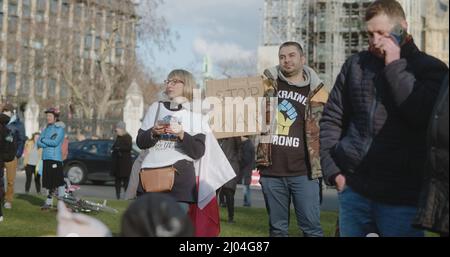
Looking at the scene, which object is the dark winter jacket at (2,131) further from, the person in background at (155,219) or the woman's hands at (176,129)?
the person in background at (155,219)

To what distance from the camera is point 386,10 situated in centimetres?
416

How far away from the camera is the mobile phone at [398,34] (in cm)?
409

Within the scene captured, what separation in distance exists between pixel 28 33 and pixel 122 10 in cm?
948

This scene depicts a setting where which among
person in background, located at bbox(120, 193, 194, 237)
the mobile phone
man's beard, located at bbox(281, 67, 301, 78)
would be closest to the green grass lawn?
man's beard, located at bbox(281, 67, 301, 78)

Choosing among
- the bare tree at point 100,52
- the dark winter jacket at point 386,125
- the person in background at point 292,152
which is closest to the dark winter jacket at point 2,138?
the person in background at point 292,152

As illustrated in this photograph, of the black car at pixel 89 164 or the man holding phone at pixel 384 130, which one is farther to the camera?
the black car at pixel 89 164

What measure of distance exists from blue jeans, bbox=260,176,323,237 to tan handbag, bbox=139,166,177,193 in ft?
2.71

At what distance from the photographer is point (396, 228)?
4.12 metres

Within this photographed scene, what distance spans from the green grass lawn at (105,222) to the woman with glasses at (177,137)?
244 centimetres

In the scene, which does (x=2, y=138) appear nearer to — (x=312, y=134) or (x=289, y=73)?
(x=289, y=73)

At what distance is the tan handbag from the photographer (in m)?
6.14

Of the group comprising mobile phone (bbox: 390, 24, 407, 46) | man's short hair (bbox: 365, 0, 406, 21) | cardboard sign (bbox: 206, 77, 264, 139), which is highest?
man's short hair (bbox: 365, 0, 406, 21)

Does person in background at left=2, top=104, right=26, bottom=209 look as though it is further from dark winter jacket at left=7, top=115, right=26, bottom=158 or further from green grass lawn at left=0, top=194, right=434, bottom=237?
green grass lawn at left=0, top=194, right=434, bottom=237

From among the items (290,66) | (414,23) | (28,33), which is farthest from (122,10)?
(290,66)
